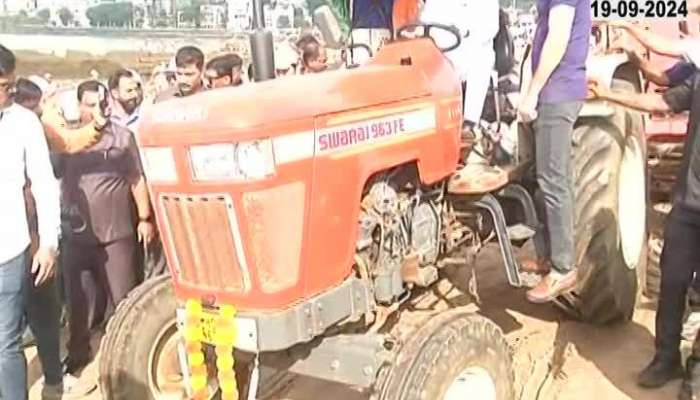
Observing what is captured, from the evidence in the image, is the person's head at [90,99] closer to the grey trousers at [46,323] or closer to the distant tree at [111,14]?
the grey trousers at [46,323]

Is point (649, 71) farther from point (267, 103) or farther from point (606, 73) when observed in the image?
point (267, 103)

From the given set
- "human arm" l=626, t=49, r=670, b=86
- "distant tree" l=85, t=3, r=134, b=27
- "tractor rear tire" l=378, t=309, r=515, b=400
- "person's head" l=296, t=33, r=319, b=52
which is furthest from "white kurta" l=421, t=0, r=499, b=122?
"distant tree" l=85, t=3, r=134, b=27

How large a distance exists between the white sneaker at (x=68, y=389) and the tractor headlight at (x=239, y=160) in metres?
2.09

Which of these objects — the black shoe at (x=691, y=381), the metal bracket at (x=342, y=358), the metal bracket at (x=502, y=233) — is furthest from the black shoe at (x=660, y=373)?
the metal bracket at (x=342, y=358)

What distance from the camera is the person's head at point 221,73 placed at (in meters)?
5.15

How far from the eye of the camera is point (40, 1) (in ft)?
26.3

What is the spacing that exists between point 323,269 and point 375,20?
1740 mm

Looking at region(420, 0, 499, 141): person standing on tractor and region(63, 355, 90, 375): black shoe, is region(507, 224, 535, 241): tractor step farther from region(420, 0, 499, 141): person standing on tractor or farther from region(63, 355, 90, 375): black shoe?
region(63, 355, 90, 375): black shoe

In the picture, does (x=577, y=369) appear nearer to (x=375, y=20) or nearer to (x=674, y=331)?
(x=674, y=331)

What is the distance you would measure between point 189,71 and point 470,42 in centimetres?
190

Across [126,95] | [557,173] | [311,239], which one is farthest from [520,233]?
[126,95]

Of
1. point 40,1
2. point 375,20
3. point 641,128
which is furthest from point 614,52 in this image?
point 40,1

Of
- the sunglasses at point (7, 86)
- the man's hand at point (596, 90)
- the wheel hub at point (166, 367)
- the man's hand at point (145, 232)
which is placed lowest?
the wheel hub at point (166, 367)

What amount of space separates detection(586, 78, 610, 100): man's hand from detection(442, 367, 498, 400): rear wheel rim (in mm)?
1681
